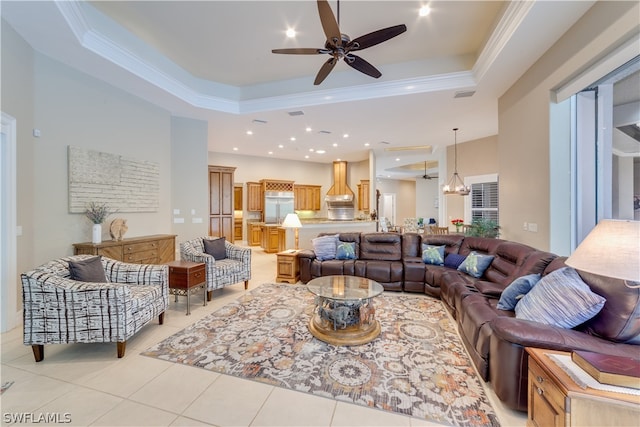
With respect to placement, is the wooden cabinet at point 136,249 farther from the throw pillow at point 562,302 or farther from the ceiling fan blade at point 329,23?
the throw pillow at point 562,302

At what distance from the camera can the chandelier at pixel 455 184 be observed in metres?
6.33

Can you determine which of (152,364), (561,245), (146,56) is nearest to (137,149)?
(146,56)

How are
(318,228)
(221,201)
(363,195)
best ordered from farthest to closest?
(363,195)
(221,201)
(318,228)

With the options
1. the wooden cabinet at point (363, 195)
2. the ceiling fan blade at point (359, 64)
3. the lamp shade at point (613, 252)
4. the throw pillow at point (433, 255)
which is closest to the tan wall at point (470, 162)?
the wooden cabinet at point (363, 195)

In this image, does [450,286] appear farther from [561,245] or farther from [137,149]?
[137,149]

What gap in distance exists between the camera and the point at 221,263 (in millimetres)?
4109

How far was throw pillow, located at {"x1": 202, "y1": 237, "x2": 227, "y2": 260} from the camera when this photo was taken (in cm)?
429

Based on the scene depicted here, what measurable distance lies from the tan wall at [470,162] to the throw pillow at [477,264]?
3.90 meters

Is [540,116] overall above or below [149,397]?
above

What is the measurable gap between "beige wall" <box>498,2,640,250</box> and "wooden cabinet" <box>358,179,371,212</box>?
4.98m

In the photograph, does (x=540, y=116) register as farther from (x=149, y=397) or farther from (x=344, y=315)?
(x=149, y=397)

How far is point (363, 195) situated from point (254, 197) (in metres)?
3.93

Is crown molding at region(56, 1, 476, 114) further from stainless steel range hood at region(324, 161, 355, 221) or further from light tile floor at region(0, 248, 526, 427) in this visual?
stainless steel range hood at region(324, 161, 355, 221)

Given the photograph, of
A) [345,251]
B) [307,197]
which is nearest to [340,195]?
[307,197]
